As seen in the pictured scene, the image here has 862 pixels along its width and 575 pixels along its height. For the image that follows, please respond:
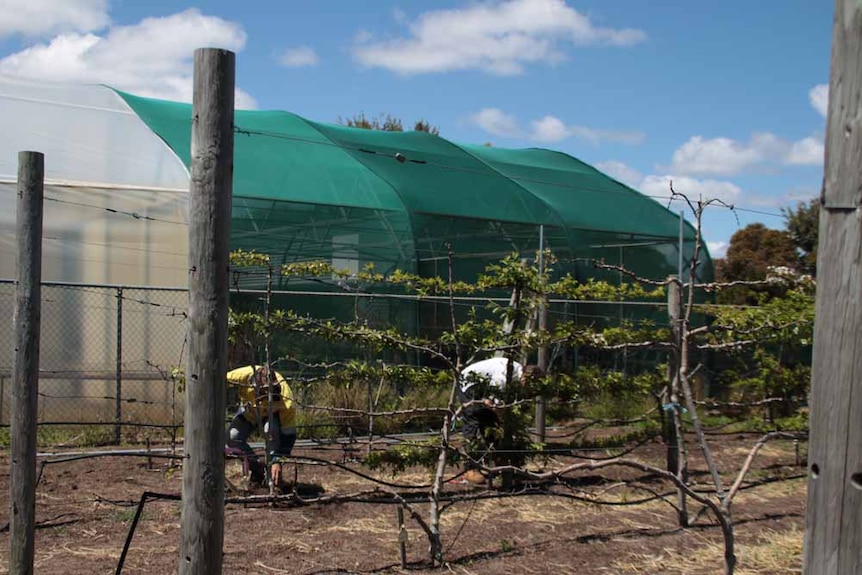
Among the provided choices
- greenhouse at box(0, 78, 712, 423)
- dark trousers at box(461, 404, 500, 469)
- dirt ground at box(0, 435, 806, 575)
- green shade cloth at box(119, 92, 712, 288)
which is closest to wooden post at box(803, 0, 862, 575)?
dirt ground at box(0, 435, 806, 575)

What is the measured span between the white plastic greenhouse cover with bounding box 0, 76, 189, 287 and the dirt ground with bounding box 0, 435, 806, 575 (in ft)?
15.7

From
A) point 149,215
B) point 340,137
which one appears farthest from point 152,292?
point 340,137

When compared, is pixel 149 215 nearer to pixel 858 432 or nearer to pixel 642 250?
pixel 642 250

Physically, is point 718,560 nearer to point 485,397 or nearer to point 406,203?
point 485,397

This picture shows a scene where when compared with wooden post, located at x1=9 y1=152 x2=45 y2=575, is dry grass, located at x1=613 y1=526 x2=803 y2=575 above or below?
below

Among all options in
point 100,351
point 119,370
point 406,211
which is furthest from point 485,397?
point 406,211

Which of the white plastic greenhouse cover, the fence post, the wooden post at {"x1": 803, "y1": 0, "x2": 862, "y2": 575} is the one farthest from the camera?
the white plastic greenhouse cover

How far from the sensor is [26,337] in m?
5.51

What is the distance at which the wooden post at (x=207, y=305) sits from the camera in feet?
12.6

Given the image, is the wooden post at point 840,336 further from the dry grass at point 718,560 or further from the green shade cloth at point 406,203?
the green shade cloth at point 406,203

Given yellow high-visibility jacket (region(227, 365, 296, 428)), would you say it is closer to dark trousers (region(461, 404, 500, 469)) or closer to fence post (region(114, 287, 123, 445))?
dark trousers (region(461, 404, 500, 469))

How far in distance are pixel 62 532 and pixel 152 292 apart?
7195 millimetres

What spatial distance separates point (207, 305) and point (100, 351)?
35.0 ft

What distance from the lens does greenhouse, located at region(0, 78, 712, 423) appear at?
13.8m
